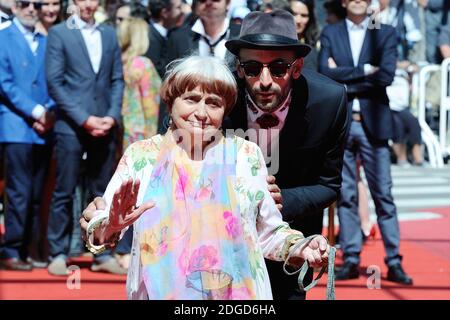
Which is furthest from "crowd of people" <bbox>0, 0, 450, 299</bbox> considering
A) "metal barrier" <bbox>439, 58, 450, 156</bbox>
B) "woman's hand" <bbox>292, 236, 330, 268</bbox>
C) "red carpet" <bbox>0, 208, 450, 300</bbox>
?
"metal barrier" <bbox>439, 58, 450, 156</bbox>

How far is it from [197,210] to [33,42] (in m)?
4.58

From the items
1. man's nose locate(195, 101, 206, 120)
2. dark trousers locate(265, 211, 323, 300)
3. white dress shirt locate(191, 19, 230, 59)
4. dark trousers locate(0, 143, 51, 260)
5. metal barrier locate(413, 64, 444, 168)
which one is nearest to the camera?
man's nose locate(195, 101, 206, 120)

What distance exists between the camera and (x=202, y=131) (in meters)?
3.49

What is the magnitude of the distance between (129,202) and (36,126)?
4473 mm

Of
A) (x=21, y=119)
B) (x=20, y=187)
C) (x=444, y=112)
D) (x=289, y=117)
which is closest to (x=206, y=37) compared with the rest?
(x=21, y=119)

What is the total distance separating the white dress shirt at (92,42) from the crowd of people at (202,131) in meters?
0.01

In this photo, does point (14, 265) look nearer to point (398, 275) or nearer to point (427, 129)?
point (398, 275)

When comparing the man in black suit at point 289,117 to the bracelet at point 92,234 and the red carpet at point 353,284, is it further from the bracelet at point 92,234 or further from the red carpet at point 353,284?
the red carpet at point 353,284

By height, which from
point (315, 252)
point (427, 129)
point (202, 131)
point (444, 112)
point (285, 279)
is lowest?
point (427, 129)

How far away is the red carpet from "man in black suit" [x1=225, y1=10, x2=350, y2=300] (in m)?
2.37

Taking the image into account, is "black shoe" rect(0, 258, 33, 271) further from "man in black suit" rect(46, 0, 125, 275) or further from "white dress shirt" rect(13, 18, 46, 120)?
"white dress shirt" rect(13, 18, 46, 120)

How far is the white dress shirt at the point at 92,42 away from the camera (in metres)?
7.54

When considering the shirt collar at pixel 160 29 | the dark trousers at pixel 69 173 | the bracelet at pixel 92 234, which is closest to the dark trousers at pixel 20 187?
the dark trousers at pixel 69 173

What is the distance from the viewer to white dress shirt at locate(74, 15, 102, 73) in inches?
297
